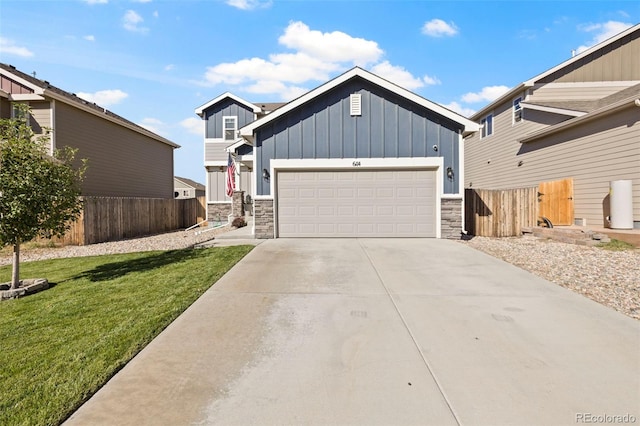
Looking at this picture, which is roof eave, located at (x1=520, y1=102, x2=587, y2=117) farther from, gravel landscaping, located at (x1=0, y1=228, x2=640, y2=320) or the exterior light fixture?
the exterior light fixture

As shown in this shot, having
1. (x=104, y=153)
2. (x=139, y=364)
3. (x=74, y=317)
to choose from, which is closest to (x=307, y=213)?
(x=74, y=317)

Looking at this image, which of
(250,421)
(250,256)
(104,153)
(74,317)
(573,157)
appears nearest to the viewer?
(250,421)

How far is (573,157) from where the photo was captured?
1231cm

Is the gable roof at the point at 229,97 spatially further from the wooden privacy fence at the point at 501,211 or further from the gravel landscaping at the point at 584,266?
the gravel landscaping at the point at 584,266

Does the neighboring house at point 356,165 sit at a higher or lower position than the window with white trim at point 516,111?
lower

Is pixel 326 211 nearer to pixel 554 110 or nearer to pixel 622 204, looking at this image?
pixel 622 204

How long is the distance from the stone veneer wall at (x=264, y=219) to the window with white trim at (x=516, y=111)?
43.8 ft

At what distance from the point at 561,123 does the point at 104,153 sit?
20993 millimetres

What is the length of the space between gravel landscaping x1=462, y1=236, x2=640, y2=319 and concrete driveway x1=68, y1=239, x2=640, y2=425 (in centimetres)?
55

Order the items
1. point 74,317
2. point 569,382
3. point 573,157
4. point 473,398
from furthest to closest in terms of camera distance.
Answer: point 573,157
point 74,317
point 569,382
point 473,398

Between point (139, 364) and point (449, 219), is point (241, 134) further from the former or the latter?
point (139, 364)

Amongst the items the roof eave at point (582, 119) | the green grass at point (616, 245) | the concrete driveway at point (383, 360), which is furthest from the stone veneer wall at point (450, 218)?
the roof eave at point (582, 119)

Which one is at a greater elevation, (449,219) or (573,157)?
(573,157)

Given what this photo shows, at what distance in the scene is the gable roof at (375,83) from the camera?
399 inches
